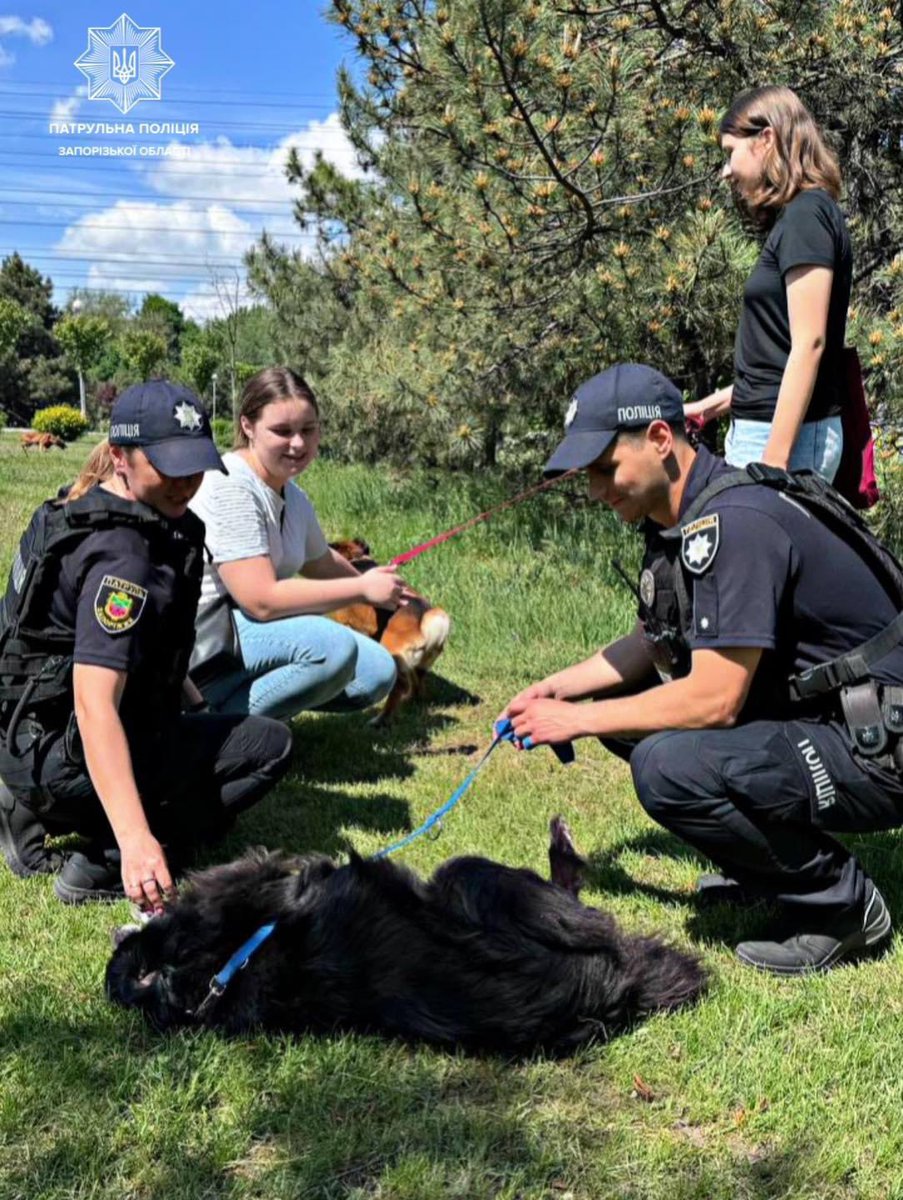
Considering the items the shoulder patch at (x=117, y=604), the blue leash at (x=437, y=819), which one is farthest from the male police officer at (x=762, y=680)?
the shoulder patch at (x=117, y=604)

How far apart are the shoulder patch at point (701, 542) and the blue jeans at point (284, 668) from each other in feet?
6.19

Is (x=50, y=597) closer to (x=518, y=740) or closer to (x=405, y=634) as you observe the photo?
(x=518, y=740)

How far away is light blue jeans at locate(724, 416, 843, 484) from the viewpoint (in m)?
3.40

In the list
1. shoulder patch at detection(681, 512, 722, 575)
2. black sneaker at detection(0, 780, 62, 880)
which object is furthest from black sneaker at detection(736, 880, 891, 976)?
black sneaker at detection(0, 780, 62, 880)

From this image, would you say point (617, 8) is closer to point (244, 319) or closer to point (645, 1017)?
point (645, 1017)

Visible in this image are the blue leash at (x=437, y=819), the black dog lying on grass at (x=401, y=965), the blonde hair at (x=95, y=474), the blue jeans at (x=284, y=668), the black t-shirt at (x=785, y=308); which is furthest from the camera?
the blue jeans at (x=284, y=668)

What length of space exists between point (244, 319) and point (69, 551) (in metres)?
26.8

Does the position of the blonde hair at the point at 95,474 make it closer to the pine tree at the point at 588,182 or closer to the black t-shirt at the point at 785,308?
the black t-shirt at the point at 785,308

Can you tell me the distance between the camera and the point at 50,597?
288cm

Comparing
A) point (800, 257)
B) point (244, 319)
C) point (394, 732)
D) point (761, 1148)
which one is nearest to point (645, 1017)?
point (761, 1148)

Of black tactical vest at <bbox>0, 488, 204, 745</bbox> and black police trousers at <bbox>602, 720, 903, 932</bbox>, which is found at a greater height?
black tactical vest at <bbox>0, 488, 204, 745</bbox>

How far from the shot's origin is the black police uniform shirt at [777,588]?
2420mm

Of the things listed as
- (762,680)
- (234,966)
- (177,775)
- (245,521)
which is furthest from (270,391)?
(234,966)

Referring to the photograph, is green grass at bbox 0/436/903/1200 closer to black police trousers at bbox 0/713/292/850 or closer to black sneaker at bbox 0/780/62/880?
black sneaker at bbox 0/780/62/880
